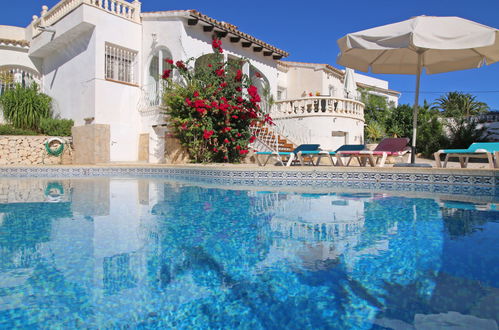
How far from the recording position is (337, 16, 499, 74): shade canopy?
641 centimetres

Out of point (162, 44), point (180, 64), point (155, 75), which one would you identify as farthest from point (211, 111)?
point (155, 75)

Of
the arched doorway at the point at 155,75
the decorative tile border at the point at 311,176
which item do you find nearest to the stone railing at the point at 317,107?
the arched doorway at the point at 155,75

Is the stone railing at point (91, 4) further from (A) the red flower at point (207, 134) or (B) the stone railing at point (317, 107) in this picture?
(B) the stone railing at point (317, 107)

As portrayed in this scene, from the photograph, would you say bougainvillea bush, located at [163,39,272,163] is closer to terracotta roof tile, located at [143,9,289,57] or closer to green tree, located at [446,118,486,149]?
terracotta roof tile, located at [143,9,289,57]

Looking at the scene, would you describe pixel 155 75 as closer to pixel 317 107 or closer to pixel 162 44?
pixel 162 44

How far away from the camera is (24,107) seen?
14.0 meters

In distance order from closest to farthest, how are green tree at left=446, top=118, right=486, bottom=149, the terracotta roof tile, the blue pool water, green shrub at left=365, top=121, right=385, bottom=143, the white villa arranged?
the blue pool water → the terracotta roof tile → the white villa → green tree at left=446, top=118, right=486, bottom=149 → green shrub at left=365, top=121, right=385, bottom=143

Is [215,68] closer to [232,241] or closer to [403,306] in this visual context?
[232,241]

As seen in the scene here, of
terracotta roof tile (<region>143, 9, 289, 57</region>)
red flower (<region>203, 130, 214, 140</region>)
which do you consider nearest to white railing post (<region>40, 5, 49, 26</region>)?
terracotta roof tile (<region>143, 9, 289, 57</region>)

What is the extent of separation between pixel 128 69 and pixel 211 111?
5177 mm

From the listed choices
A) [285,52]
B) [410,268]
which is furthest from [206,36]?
[410,268]

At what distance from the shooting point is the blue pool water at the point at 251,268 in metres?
1.99

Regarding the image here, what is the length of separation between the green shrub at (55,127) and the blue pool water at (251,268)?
33.2 ft

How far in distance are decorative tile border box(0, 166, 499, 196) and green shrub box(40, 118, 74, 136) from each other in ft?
11.5
